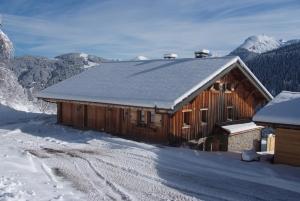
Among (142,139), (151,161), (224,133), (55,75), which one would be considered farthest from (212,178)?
(55,75)

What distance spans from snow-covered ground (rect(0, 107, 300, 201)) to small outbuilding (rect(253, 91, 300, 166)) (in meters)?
0.63

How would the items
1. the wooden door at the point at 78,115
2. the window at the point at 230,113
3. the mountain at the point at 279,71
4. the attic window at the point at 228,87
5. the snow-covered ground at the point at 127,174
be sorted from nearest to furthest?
1. the snow-covered ground at the point at 127,174
2. the attic window at the point at 228,87
3. the window at the point at 230,113
4. the wooden door at the point at 78,115
5. the mountain at the point at 279,71

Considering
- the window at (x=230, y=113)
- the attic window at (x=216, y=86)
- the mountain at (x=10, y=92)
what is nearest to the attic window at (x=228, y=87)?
the attic window at (x=216, y=86)

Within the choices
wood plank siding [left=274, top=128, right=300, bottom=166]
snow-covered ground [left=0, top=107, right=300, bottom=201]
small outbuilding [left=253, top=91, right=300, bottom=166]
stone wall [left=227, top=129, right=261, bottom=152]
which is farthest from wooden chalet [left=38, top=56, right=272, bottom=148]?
wood plank siding [left=274, top=128, right=300, bottom=166]

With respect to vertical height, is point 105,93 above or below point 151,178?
above

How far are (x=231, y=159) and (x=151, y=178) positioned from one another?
17.3 feet

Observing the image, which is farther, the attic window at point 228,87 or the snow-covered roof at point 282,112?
the attic window at point 228,87

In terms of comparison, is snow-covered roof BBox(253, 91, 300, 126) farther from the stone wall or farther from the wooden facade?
the stone wall

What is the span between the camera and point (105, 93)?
78.5ft

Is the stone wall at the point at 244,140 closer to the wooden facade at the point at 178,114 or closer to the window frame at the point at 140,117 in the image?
the wooden facade at the point at 178,114

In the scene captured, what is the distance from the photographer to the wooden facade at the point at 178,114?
21594mm

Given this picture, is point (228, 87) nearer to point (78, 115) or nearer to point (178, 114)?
point (178, 114)

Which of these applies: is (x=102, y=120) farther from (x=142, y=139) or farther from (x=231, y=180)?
(x=231, y=180)

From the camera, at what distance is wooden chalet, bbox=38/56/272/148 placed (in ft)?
69.7
